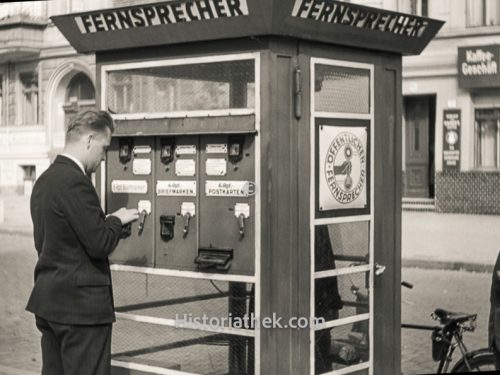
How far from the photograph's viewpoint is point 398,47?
466 cm

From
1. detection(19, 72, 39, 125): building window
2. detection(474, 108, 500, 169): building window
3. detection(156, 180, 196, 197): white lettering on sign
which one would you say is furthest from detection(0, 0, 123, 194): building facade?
detection(156, 180, 196, 197): white lettering on sign

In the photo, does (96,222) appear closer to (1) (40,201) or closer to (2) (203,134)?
(1) (40,201)

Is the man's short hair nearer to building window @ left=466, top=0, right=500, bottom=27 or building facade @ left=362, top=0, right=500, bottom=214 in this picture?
building facade @ left=362, top=0, right=500, bottom=214

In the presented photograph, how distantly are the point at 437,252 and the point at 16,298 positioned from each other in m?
6.44

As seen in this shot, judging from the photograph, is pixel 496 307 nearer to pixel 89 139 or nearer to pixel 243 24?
pixel 243 24

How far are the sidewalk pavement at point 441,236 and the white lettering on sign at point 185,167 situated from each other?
8.64 meters

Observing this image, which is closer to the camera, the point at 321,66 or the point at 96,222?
the point at 96,222

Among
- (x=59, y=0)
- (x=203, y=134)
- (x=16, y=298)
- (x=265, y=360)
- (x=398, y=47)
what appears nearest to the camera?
(x=265, y=360)

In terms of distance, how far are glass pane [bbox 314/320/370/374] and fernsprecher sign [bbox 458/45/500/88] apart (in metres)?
15.2

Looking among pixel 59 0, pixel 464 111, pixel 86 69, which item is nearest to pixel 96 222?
pixel 59 0

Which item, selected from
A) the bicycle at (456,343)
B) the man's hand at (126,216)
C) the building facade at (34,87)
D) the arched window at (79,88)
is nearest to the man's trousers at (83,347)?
the man's hand at (126,216)

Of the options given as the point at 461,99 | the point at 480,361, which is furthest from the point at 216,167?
the point at 461,99

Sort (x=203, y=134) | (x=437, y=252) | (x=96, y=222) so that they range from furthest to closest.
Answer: (x=437, y=252)
(x=203, y=134)
(x=96, y=222)

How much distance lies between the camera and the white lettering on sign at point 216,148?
4293mm
